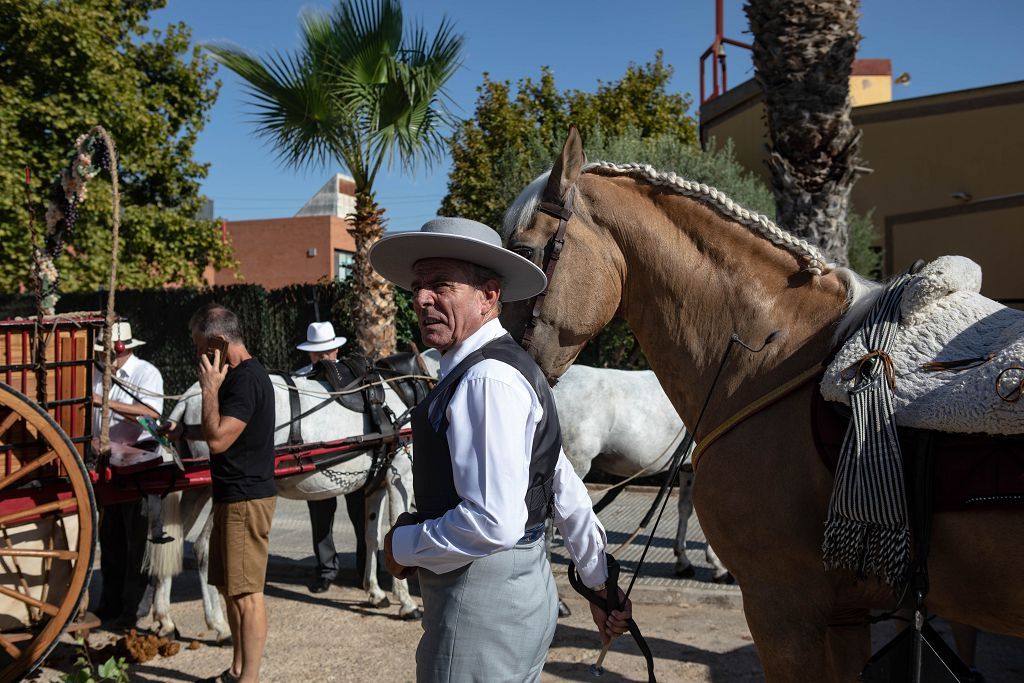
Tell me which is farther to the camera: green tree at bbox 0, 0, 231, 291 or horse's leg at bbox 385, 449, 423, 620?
green tree at bbox 0, 0, 231, 291

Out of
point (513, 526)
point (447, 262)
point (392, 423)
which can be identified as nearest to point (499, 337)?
point (447, 262)

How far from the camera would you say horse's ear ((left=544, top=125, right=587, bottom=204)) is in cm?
285

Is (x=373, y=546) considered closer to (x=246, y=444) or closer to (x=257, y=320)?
(x=246, y=444)

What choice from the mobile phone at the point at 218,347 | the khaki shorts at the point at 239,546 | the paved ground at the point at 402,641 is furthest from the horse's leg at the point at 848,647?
the mobile phone at the point at 218,347

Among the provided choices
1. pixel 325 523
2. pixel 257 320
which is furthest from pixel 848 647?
pixel 257 320

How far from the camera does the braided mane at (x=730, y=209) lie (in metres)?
2.66

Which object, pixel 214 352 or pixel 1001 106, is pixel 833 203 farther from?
pixel 1001 106

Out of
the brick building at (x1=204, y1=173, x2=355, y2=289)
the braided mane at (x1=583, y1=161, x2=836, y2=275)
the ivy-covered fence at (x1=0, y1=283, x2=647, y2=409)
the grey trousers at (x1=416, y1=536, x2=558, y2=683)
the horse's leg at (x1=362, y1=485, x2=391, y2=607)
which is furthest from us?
the brick building at (x1=204, y1=173, x2=355, y2=289)

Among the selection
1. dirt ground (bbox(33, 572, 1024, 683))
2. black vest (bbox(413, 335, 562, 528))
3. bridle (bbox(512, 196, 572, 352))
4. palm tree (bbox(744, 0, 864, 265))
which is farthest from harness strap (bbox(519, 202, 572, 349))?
palm tree (bbox(744, 0, 864, 265))

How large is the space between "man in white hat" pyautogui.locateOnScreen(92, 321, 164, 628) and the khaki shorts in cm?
192

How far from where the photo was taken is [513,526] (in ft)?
6.36

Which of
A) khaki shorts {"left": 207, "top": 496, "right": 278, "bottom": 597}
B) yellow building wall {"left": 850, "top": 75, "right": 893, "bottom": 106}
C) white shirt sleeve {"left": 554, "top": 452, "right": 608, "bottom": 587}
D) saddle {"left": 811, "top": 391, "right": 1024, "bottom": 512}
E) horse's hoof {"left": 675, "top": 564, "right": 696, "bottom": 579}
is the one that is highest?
yellow building wall {"left": 850, "top": 75, "right": 893, "bottom": 106}

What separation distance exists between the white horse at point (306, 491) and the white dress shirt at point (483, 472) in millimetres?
4110

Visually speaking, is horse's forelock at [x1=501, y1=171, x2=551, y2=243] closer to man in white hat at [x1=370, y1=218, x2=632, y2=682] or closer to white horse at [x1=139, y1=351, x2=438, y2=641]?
man in white hat at [x1=370, y1=218, x2=632, y2=682]
